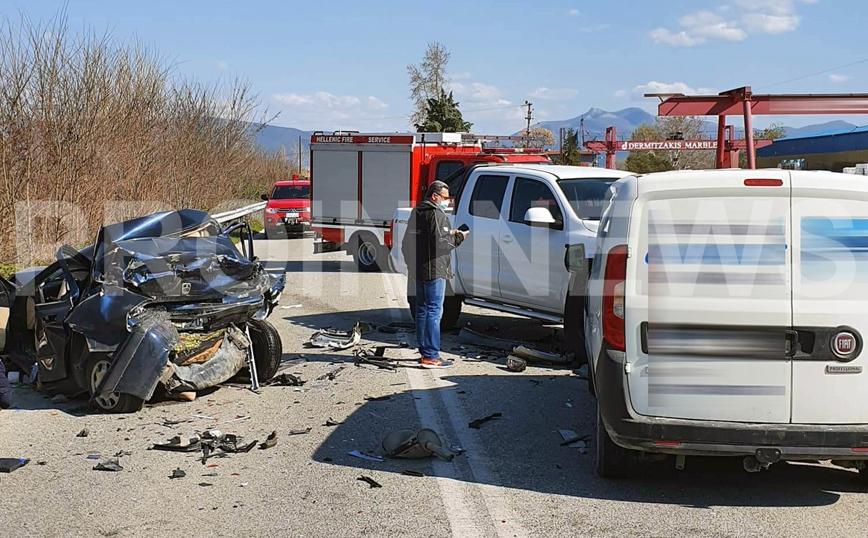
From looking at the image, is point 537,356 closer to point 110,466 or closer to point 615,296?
point 615,296

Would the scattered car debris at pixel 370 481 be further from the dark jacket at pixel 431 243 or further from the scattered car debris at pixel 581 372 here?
the dark jacket at pixel 431 243

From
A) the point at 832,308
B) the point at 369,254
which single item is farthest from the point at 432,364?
the point at 369,254

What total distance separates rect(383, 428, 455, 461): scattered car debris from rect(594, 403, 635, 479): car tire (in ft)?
3.68

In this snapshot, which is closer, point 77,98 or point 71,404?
point 71,404

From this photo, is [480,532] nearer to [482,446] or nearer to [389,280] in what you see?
[482,446]

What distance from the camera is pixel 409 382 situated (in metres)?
8.96

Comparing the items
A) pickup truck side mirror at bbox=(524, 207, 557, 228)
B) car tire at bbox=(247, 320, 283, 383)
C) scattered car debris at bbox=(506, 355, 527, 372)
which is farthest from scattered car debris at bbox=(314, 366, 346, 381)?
pickup truck side mirror at bbox=(524, 207, 557, 228)

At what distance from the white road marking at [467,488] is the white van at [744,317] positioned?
0.86 metres

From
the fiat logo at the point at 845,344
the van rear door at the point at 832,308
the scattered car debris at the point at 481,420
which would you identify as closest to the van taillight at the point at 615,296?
the van rear door at the point at 832,308

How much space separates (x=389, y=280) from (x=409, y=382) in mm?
9166

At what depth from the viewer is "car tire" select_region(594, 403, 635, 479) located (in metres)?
5.72

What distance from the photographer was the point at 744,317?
5.06 meters

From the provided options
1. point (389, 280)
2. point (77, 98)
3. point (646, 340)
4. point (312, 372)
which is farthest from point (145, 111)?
point (646, 340)

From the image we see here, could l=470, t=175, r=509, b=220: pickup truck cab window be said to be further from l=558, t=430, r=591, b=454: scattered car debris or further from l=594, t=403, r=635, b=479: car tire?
l=594, t=403, r=635, b=479: car tire
